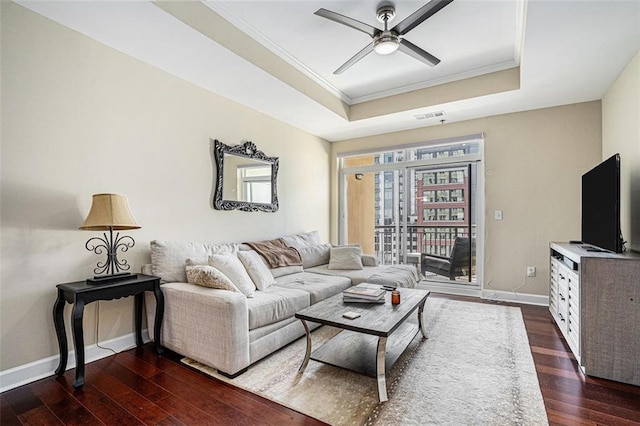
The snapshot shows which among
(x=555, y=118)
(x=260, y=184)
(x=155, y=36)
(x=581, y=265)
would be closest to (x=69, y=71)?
(x=155, y=36)

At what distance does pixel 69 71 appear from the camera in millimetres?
2336

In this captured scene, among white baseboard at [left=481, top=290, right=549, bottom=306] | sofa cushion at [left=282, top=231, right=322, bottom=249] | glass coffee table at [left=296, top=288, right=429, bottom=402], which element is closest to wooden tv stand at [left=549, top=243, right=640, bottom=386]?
glass coffee table at [left=296, top=288, right=429, bottom=402]

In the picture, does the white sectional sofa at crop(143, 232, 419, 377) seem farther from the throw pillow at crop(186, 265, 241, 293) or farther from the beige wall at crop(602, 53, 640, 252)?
the beige wall at crop(602, 53, 640, 252)

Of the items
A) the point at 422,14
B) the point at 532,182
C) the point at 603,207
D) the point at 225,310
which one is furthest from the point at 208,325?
the point at 532,182

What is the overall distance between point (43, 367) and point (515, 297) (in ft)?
15.9

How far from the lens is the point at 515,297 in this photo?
4.03 metres

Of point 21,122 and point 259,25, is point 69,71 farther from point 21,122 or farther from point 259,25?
point 259,25

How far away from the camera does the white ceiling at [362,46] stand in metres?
2.17

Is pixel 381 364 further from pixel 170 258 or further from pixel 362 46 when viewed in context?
pixel 362 46

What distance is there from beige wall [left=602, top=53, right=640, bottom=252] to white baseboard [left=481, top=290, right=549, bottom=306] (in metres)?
1.31

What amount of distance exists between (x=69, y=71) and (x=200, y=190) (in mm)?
1430

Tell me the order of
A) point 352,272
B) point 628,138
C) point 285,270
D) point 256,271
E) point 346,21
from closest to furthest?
point 346,21 < point 628,138 < point 256,271 < point 285,270 < point 352,272

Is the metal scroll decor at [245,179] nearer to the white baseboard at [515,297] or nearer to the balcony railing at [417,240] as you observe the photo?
the balcony railing at [417,240]

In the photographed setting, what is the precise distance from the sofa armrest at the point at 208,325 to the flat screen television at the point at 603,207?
277 cm
